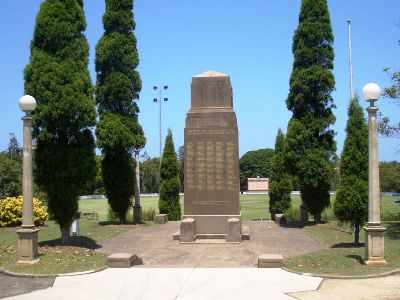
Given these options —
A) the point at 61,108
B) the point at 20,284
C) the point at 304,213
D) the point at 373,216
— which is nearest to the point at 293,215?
the point at 304,213

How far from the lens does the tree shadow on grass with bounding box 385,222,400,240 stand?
1675 cm

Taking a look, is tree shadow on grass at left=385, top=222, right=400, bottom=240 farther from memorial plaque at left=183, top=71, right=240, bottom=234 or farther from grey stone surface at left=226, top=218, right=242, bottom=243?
memorial plaque at left=183, top=71, right=240, bottom=234

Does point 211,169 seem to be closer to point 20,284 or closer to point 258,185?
point 20,284

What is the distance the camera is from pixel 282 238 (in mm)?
17359

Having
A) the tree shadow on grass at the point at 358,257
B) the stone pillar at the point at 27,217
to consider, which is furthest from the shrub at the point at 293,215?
the stone pillar at the point at 27,217

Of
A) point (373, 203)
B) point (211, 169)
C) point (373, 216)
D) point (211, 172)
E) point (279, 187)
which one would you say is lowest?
point (373, 216)

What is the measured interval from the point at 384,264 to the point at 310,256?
2073 mm

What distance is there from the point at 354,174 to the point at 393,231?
6367 millimetres

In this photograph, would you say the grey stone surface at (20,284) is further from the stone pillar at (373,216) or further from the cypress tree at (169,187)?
the cypress tree at (169,187)

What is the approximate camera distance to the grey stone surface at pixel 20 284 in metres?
9.58

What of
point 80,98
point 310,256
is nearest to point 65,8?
point 80,98

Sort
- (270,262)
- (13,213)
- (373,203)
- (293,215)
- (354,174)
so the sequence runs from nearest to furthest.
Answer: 1. (373,203)
2. (270,262)
3. (354,174)
4. (13,213)
5. (293,215)

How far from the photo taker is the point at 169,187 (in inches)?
1036

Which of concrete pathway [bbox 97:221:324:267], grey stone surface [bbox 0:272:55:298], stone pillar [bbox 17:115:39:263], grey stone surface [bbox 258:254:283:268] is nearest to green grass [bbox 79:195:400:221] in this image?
concrete pathway [bbox 97:221:324:267]
